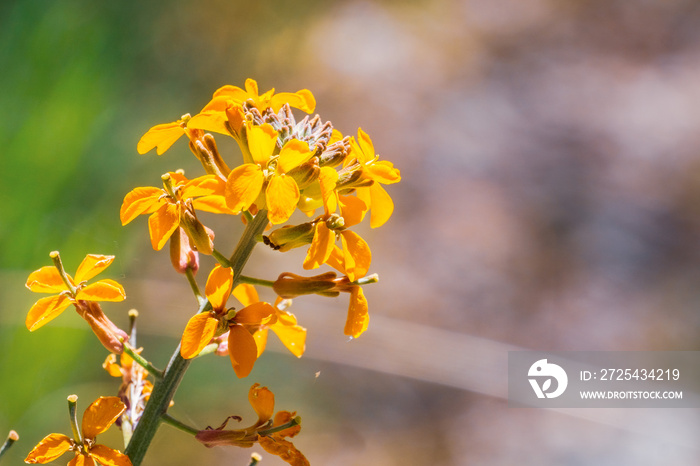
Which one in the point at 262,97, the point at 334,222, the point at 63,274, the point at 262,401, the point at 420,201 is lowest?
the point at 262,401

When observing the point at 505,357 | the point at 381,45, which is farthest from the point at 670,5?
the point at 505,357

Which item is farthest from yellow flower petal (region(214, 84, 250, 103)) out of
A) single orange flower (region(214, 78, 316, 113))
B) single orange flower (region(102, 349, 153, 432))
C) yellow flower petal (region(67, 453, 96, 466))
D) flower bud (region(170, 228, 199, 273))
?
yellow flower petal (region(67, 453, 96, 466))

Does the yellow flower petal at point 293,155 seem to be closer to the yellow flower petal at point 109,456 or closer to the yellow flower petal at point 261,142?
the yellow flower petal at point 261,142

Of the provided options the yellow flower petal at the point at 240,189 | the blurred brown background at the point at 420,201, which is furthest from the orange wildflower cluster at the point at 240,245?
the blurred brown background at the point at 420,201

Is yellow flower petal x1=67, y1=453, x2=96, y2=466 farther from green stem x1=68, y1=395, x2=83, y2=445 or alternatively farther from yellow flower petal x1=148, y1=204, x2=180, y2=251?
yellow flower petal x1=148, y1=204, x2=180, y2=251

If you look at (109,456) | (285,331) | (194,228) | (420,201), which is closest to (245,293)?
(285,331)

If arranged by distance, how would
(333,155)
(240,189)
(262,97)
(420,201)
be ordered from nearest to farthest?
(240,189)
(333,155)
(262,97)
(420,201)

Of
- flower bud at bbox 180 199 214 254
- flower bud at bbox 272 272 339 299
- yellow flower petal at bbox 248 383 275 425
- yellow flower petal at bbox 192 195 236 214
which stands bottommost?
yellow flower petal at bbox 248 383 275 425

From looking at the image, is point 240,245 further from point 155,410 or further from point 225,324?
point 155,410
